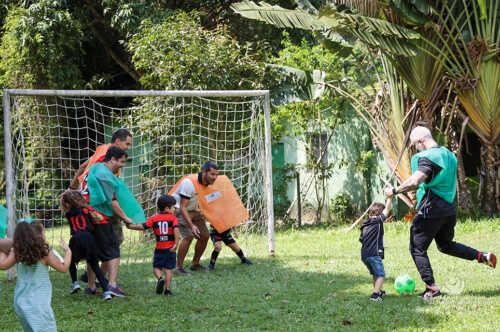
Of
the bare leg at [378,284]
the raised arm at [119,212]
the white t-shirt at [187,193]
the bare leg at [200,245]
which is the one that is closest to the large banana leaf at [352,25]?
the white t-shirt at [187,193]

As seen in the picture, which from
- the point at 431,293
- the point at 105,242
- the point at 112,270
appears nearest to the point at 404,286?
the point at 431,293

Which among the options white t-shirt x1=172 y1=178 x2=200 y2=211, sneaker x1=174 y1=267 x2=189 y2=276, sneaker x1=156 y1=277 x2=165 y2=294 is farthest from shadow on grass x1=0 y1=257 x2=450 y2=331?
white t-shirt x1=172 y1=178 x2=200 y2=211

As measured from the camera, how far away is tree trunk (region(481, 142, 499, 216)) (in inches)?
493

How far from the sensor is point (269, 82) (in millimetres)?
13852

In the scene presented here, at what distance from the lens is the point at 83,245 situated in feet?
21.4

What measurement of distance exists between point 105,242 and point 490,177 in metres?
9.28

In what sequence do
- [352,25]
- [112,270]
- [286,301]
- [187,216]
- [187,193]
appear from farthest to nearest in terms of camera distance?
1. [352,25]
2. [187,193]
3. [187,216]
4. [112,270]
5. [286,301]

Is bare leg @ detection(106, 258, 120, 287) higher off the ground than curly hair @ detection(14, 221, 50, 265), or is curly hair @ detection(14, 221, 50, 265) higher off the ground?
curly hair @ detection(14, 221, 50, 265)

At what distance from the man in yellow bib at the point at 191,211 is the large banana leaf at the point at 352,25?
4074 millimetres

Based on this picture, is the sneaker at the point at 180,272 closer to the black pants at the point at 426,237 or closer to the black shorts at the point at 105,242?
the black shorts at the point at 105,242

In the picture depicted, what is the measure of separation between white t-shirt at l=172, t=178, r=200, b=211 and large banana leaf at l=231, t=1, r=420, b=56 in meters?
4.26

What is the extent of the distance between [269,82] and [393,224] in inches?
178

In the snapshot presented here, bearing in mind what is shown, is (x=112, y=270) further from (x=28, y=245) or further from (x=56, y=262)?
(x=28, y=245)

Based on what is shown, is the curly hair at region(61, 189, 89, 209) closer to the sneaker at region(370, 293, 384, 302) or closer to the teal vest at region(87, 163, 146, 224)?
the teal vest at region(87, 163, 146, 224)
